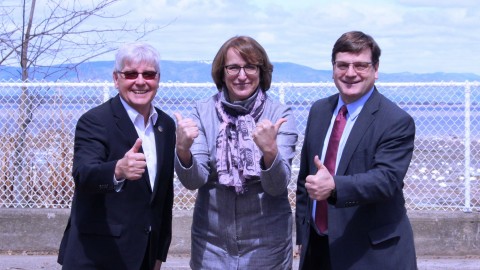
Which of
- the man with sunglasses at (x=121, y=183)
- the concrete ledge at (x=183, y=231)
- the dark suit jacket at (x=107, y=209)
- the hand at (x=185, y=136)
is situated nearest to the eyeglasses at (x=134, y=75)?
the man with sunglasses at (x=121, y=183)

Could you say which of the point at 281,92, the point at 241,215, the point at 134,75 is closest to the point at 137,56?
the point at 134,75

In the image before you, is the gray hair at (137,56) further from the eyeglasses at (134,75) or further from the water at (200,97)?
the water at (200,97)

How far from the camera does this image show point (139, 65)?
394 centimetres

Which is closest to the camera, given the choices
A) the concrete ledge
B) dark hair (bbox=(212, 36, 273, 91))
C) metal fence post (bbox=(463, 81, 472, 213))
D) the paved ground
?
dark hair (bbox=(212, 36, 273, 91))

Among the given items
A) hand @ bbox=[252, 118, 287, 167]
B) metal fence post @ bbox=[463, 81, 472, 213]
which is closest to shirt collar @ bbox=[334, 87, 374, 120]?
hand @ bbox=[252, 118, 287, 167]

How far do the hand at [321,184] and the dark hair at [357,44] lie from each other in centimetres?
66

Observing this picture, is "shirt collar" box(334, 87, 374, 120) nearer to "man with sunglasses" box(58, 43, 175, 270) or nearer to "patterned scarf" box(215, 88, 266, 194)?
"patterned scarf" box(215, 88, 266, 194)

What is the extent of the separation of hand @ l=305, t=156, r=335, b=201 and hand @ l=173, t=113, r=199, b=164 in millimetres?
588

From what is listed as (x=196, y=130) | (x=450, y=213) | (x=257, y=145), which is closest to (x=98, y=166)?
(x=196, y=130)

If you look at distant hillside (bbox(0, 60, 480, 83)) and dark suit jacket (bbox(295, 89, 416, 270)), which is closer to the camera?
dark suit jacket (bbox(295, 89, 416, 270))

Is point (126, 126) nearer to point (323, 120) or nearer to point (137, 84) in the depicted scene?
point (137, 84)

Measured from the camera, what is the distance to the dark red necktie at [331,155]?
13.0 ft

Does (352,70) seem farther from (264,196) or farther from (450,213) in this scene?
(450,213)

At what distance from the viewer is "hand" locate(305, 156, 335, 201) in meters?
3.59
